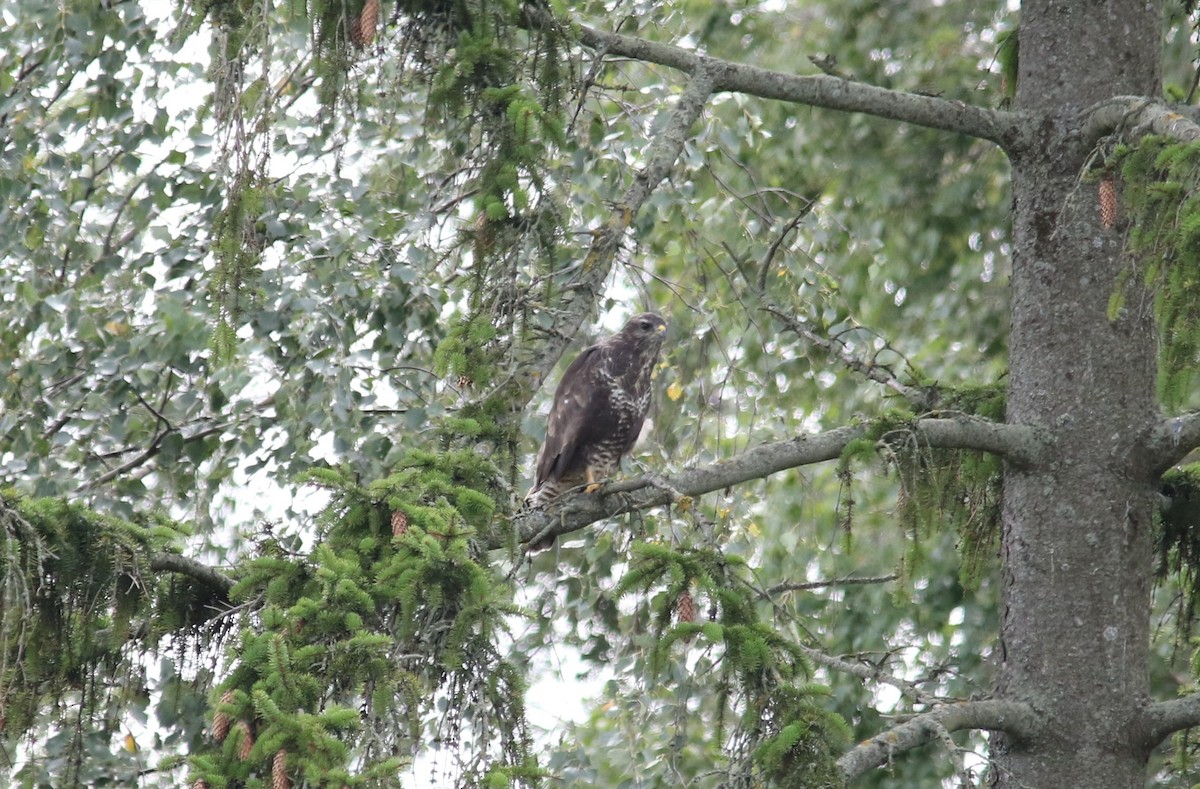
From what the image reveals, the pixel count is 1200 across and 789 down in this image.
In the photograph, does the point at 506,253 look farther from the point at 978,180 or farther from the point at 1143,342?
the point at 978,180

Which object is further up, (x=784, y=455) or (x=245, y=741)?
(x=784, y=455)

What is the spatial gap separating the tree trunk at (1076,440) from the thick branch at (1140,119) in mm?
104

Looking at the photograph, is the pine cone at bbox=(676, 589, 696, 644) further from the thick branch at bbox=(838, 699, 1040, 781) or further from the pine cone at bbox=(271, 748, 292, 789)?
the pine cone at bbox=(271, 748, 292, 789)

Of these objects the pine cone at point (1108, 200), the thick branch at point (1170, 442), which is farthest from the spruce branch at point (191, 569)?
the thick branch at point (1170, 442)

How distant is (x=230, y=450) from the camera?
5.62 meters

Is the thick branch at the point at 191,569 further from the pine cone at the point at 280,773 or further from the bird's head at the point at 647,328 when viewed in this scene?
the bird's head at the point at 647,328

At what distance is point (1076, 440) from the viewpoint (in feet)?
12.5

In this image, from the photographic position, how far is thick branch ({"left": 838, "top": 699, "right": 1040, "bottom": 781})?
3016 millimetres

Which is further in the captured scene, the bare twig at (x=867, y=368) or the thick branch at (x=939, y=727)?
the bare twig at (x=867, y=368)

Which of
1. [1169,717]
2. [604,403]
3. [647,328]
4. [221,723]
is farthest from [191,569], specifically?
[647,328]

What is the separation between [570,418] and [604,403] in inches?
6.7

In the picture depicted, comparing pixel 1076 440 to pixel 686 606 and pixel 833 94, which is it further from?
pixel 686 606

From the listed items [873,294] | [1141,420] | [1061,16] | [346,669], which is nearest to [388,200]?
[873,294]

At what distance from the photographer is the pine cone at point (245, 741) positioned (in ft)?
7.07
